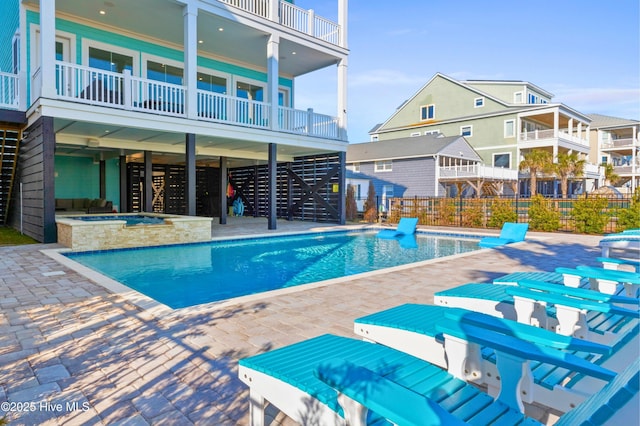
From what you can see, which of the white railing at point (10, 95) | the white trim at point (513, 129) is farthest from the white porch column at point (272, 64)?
the white trim at point (513, 129)

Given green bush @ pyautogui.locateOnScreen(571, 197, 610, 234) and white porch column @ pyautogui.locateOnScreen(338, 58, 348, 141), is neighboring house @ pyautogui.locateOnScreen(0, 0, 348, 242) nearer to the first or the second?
white porch column @ pyautogui.locateOnScreen(338, 58, 348, 141)

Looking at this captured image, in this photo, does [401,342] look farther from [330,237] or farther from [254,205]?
[254,205]

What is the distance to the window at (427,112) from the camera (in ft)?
111

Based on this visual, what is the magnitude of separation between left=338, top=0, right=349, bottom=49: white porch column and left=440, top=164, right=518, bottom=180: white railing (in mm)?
12777

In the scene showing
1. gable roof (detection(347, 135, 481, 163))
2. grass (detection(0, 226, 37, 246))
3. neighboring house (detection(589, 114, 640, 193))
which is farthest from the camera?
neighboring house (detection(589, 114, 640, 193))

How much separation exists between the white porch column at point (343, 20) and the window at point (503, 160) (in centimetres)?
1946

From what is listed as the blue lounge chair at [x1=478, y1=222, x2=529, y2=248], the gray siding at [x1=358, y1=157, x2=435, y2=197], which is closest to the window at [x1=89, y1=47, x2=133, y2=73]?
the blue lounge chair at [x1=478, y1=222, x2=529, y2=248]

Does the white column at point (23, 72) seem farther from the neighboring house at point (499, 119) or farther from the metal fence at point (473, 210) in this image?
the neighboring house at point (499, 119)

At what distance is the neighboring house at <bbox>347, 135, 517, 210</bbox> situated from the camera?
2516 centimetres

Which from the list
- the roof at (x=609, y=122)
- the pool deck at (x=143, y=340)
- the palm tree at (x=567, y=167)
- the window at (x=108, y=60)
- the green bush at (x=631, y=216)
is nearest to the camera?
the pool deck at (x=143, y=340)

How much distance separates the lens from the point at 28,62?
11.3 metres

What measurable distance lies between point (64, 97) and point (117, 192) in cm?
855

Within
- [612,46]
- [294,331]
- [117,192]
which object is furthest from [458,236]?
[117,192]

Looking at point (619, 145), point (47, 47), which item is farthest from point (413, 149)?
point (619, 145)
